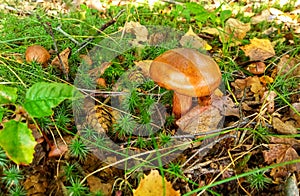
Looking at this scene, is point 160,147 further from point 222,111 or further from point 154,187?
point 222,111

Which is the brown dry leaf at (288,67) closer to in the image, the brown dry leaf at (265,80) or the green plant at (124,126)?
the brown dry leaf at (265,80)

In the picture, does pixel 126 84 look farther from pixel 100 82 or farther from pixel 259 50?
pixel 259 50

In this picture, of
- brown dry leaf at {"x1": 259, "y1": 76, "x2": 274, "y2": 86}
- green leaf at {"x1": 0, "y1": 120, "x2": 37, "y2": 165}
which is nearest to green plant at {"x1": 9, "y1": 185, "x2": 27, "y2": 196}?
green leaf at {"x1": 0, "y1": 120, "x2": 37, "y2": 165}

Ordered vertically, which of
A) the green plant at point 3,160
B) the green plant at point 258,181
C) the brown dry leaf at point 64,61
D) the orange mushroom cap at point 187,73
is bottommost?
the green plant at point 258,181

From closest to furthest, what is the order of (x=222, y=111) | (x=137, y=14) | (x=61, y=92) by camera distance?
(x=61, y=92) → (x=222, y=111) → (x=137, y=14)

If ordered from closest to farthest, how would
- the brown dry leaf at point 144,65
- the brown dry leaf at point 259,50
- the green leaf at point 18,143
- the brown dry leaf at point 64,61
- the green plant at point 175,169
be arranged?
the green leaf at point 18,143 < the green plant at point 175,169 < the brown dry leaf at point 64,61 < the brown dry leaf at point 144,65 < the brown dry leaf at point 259,50

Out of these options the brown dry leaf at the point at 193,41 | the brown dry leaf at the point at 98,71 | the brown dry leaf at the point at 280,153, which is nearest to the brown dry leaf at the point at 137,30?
the brown dry leaf at the point at 193,41

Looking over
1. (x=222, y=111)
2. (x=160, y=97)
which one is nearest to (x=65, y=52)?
(x=160, y=97)
